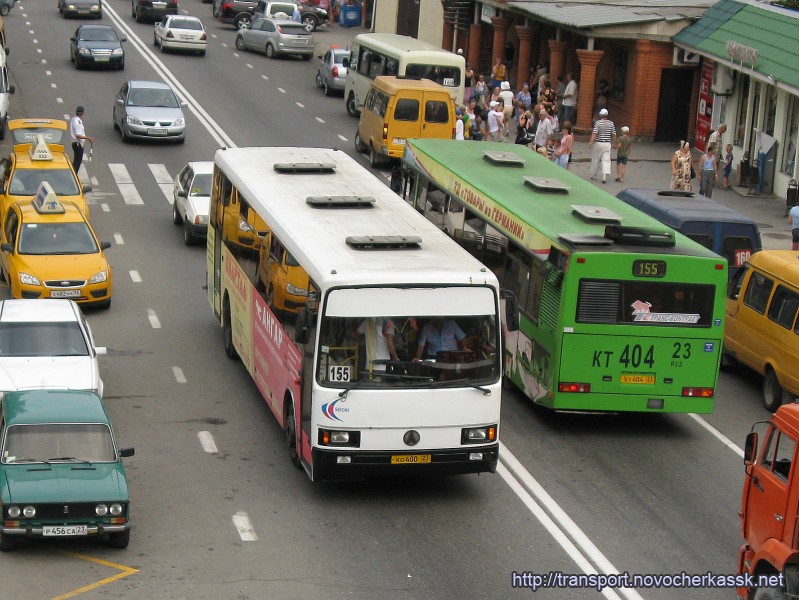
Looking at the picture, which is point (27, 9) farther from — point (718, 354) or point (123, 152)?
point (718, 354)

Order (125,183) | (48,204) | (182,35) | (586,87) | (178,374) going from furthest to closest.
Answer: (182,35) → (586,87) → (125,183) → (48,204) → (178,374)

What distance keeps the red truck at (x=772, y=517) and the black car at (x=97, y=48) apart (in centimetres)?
3874

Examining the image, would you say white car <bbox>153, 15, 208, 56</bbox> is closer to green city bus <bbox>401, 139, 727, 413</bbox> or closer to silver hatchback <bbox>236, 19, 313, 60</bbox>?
silver hatchback <bbox>236, 19, 313, 60</bbox>

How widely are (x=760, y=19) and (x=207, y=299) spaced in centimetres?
1877

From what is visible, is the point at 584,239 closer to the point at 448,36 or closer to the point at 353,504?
the point at 353,504

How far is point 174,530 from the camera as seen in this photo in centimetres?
1469

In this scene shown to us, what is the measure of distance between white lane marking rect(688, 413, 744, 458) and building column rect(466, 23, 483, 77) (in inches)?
1435

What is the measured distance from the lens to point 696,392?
18000 mm

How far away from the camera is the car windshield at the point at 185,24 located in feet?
173

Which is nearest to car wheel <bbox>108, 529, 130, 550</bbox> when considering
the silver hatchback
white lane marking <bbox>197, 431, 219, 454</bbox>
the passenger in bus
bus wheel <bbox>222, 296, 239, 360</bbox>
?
white lane marking <bbox>197, 431, 219, 454</bbox>

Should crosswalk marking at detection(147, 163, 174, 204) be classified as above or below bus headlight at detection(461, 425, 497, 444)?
above

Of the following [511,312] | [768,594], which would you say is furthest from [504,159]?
[768,594]

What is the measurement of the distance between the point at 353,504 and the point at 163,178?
20205mm

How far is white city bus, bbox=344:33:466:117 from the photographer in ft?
129
